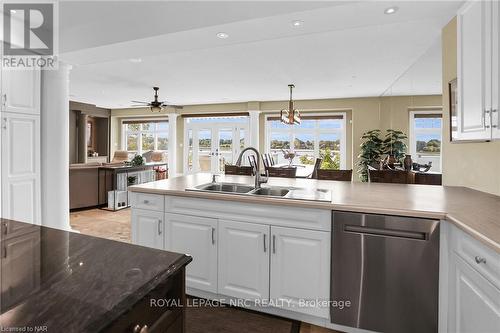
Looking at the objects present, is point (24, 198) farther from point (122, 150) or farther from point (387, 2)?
point (122, 150)

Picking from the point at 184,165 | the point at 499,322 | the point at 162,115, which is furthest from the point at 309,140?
the point at 499,322

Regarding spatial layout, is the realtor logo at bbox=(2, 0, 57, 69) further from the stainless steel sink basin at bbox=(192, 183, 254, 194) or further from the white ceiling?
the stainless steel sink basin at bbox=(192, 183, 254, 194)

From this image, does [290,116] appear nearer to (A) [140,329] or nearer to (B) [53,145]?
(B) [53,145]

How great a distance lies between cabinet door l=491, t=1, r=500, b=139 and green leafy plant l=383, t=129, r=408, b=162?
13.5 ft

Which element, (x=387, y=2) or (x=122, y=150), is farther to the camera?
(x=122, y=150)

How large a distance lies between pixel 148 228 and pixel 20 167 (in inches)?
70.9

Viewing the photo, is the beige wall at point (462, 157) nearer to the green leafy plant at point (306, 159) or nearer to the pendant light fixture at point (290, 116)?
the pendant light fixture at point (290, 116)

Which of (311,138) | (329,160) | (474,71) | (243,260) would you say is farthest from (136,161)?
(474,71)

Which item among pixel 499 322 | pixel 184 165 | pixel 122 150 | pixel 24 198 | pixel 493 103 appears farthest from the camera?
pixel 122 150

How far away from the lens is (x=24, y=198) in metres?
2.95

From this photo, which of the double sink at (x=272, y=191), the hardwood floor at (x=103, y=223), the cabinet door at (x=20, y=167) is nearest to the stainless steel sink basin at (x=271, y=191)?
the double sink at (x=272, y=191)

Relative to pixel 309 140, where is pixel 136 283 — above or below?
below

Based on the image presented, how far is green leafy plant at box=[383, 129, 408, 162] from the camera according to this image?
5.55 meters

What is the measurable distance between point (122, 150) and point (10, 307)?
10660 millimetres
